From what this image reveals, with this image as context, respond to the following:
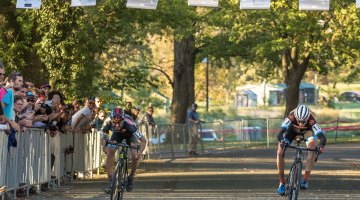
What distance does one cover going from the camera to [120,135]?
17.8 metres

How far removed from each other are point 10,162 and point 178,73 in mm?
33837

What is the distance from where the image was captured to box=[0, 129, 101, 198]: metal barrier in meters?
16.7

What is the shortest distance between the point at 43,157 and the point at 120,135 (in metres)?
2.40

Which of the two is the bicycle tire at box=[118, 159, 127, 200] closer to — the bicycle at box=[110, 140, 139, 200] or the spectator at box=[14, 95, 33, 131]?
the bicycle at box=[110, 140, 139, 200]

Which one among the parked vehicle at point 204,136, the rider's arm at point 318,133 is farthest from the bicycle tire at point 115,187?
the parked vehicle at point 204,136

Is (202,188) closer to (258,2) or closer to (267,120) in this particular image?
(258,2)

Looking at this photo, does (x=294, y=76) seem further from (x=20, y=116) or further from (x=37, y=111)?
(x=20, y=116)

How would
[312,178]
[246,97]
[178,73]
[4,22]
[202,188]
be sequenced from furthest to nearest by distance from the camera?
[246,97] < [178,73] < [4,22] < [312,178] < [202,188]

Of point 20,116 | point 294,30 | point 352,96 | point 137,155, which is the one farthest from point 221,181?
point 352,96

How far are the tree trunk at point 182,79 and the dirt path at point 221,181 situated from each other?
1605cm

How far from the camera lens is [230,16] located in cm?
4841

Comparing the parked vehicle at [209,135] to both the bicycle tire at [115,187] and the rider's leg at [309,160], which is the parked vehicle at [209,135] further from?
the bicycle tire at [115,187]

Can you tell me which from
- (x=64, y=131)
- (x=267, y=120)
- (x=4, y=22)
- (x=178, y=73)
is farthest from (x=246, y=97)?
(x=64, y=131)

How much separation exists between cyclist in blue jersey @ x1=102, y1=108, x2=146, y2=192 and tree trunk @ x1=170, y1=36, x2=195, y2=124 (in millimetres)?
32061
